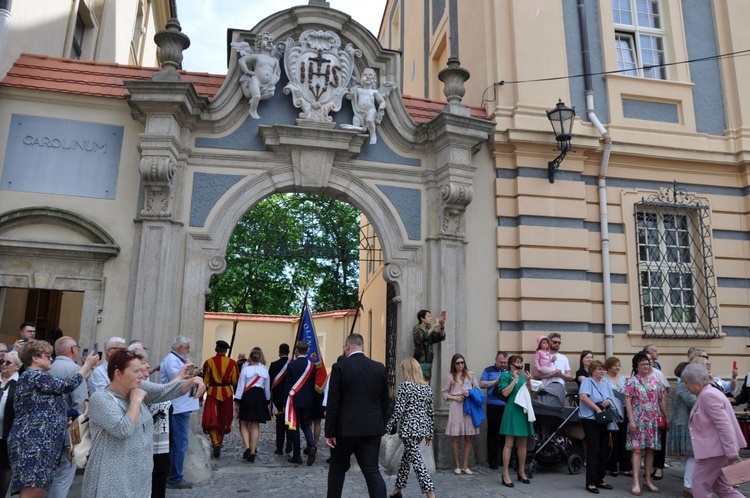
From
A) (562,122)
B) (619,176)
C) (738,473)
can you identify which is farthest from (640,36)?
(738,473)

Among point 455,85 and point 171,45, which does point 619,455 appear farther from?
point 171,45

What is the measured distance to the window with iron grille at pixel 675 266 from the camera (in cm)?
1038

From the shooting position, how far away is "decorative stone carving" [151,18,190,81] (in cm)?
912

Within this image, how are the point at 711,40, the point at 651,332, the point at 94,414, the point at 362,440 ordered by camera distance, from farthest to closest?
the point at 711,40
the point at 651,332
the point at 362,440
the point at 94,414

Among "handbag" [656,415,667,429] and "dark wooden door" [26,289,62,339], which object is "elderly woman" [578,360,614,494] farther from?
"dark wooden door" [26,289,62,339]

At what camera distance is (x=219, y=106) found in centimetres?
933

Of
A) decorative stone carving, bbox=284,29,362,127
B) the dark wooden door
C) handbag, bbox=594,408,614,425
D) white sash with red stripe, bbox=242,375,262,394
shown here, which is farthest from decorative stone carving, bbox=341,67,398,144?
the dark wooden door

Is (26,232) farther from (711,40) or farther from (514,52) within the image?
(711,40)

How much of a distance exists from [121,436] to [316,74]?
286 inches

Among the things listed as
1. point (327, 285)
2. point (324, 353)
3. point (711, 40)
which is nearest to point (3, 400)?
point (711, 40)

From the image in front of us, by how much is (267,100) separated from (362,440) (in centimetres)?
592

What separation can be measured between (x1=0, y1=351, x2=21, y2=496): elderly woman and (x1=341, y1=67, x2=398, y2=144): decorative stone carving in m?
5.84

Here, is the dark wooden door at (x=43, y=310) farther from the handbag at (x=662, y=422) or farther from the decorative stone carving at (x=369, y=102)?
the handbag at (x=662, y=422)

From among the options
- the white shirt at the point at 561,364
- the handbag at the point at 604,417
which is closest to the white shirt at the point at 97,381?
the handbag at the point at 604,417
